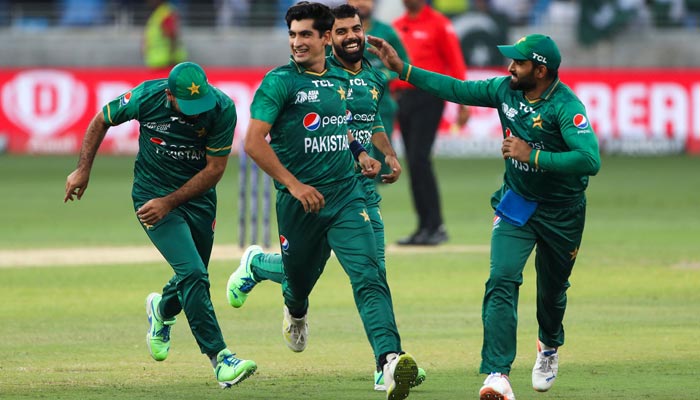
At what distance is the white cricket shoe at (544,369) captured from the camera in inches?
328

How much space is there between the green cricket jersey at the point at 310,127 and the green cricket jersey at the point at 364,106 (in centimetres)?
114

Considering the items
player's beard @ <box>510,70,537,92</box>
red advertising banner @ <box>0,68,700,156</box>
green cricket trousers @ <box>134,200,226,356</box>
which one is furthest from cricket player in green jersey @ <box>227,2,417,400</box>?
red advertising banner @ <box>0,68,700,156</box>

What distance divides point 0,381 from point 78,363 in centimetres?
84

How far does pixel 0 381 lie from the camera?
27.8 feet

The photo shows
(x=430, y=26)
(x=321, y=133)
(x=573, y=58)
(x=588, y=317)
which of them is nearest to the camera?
(x=321, y=133)

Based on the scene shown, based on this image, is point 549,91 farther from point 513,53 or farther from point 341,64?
point 341,64

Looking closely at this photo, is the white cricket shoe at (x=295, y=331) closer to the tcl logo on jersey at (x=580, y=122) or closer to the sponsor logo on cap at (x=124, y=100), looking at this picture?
the sponsor logo on cap at (x=124, y=100)

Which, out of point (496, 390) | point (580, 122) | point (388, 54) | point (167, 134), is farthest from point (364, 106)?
point (496, 390)

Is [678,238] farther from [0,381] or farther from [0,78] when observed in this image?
[0,78]

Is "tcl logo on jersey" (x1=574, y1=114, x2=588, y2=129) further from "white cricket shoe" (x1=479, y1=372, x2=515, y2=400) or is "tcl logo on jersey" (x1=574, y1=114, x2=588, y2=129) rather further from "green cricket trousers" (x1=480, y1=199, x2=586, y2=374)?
"white cricket shoe" (x1=479, y1=372, x2=515, y2=400)

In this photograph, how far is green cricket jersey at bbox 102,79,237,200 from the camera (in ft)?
28.0

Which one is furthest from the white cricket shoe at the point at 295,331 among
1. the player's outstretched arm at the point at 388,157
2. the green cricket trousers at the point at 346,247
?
the player's outstretched arm at the point at 388,157

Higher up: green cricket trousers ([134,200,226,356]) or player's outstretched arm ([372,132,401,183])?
player's outstretched arm ([372,132,401,183])

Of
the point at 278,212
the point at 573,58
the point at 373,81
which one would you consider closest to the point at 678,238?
the point at 373,81
